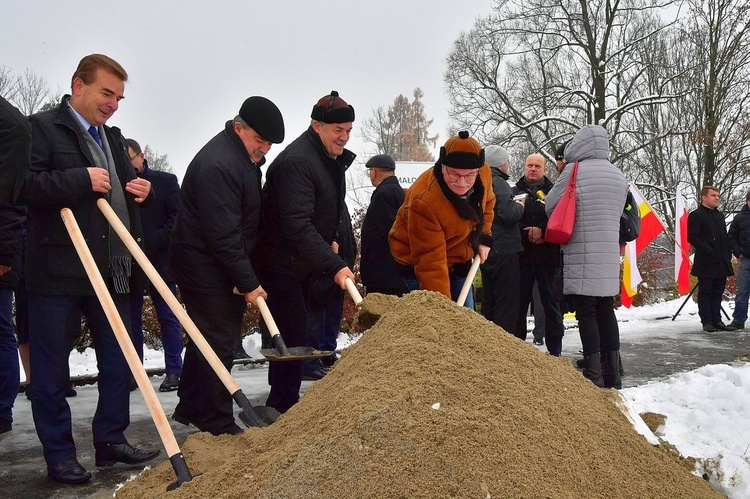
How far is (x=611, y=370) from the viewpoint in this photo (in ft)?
17.6

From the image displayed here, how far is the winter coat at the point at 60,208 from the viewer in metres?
3.39

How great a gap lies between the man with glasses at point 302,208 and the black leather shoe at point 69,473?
1.39 m

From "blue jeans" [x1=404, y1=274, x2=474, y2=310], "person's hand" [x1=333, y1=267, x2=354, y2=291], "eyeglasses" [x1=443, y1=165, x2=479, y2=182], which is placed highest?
"eyeglasses" [x1=443, y1=165, x2=479, y2=182]

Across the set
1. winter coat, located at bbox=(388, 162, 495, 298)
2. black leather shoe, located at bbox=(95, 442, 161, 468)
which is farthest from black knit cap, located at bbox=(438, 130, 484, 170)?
black leather shoe, located at bbox=(95, 442, 161, 468)

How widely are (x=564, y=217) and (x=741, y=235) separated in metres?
6.28

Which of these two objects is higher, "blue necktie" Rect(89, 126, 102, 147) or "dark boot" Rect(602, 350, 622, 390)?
"blue necktie" Rect(89, 126, 102, 147)

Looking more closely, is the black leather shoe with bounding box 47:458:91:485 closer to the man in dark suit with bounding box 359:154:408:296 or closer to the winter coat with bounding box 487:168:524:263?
the man in dark suit with bounding box 359:154:408:296

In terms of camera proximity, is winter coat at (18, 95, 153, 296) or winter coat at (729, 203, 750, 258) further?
winter coat at (729, 203, 750, 258)

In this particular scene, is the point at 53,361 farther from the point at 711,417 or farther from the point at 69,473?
the point at 711,417

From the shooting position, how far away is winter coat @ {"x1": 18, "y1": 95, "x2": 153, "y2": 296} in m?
3.39

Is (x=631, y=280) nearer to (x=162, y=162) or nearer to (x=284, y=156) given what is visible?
(x=284, y=156)

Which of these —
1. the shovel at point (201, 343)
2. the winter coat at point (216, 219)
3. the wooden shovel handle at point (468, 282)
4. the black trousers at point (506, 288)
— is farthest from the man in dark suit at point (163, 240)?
the black trousers at point (506, 288)

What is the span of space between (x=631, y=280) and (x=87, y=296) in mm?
7111

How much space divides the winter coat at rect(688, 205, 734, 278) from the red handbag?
5.34 meters
